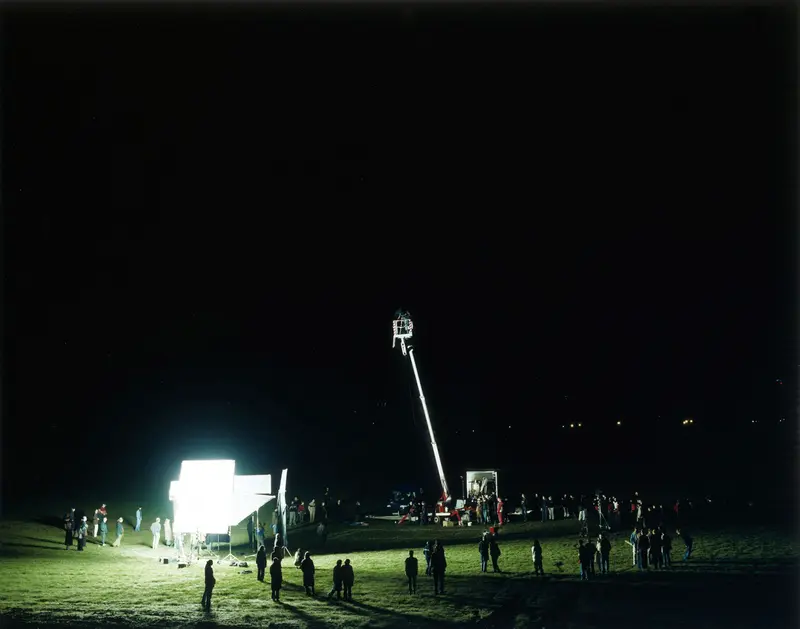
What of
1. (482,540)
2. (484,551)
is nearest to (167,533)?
(482,540)

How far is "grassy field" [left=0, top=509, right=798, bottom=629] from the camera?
56.6 ft

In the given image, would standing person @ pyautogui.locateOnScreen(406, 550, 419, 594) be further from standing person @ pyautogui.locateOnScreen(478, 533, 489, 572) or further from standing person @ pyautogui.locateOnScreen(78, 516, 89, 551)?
standing person @ pyautogui.locateOnScreen(78, 516, 89, 551)

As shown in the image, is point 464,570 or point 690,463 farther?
point 690,463

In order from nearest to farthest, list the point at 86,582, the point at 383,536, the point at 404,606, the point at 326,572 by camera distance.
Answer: the point at 404,606 → the point at 86,582 → the point at 326,572 → the point at 383,536

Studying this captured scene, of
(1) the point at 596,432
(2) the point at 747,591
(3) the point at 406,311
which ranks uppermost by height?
(3) the point at 406,311

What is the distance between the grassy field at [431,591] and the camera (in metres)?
17.2

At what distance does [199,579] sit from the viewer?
23438mm

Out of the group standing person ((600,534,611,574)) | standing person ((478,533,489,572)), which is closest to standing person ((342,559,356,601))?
standing person ((478,533,489,572))

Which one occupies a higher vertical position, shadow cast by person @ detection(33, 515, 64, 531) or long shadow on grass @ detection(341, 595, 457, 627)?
shadow cast by person @ detection(33, 515, 64, 531)

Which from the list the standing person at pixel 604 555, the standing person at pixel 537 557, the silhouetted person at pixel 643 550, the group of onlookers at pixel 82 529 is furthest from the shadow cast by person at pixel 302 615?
the group of onlookers at pixel 82 529

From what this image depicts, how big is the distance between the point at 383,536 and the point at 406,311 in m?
19.9

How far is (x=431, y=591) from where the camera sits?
20.5m

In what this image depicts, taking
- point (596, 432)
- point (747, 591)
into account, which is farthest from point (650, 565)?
point (596, 432)

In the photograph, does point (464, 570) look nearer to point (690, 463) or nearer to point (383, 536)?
point (383, 536)
